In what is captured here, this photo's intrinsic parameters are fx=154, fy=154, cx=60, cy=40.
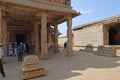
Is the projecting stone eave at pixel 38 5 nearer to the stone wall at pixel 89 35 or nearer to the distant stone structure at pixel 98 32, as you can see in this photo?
the distant stone structure at pixel 98 32

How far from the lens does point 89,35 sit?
74.1 feet

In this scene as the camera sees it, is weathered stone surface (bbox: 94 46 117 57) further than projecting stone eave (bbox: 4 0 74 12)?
Yes

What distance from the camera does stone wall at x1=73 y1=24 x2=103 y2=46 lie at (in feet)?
66.0

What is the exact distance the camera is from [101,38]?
19.7m

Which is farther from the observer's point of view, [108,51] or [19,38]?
[19,38]

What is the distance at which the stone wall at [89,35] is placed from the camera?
20125 mm

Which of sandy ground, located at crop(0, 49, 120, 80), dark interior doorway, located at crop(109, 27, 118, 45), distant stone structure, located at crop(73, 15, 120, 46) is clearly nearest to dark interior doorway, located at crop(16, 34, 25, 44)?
distant stone structure, located at crop(73, 15, 120, 46)

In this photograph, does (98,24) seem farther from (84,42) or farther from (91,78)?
(91,78)

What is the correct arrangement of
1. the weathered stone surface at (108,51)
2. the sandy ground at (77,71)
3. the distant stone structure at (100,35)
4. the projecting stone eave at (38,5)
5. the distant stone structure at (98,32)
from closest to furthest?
the sandy ground at (77,71), the projecting stone eave at (38,5), the weathered stone surface at (108,51), the distant stone structure at (100,35), the distant stone structure at (98,32)

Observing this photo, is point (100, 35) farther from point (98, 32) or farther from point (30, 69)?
point (30, 69)

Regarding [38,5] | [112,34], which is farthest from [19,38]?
[112,34]

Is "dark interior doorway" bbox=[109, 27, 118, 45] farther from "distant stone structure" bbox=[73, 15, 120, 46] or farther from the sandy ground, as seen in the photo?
the sandy ground

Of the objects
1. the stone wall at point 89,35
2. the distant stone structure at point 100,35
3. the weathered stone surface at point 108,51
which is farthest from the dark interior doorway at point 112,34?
the weathered stone surface at point 108,51

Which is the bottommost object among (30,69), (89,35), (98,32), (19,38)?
(30,69)
